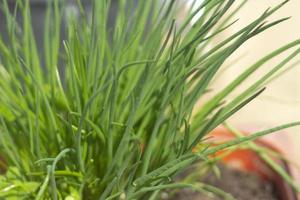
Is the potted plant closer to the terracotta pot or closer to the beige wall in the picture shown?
the terracotta pot

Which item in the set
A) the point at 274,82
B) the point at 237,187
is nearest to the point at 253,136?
the point at 237,187

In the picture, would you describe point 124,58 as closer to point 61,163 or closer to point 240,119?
point 61,163

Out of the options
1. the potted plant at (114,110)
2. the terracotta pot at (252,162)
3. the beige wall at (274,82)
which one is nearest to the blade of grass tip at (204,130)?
the potted plant at (114,110)

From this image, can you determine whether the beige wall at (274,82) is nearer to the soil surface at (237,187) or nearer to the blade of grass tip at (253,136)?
the soil surface at (237,187)

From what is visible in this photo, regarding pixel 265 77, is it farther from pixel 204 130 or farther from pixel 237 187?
pixel 237 187

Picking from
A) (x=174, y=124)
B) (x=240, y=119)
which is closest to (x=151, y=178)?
(x=174, y=124)

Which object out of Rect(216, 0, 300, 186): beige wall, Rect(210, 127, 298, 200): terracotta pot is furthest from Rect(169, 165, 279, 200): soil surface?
Rect(216, 0, 300, 186): beige wall
